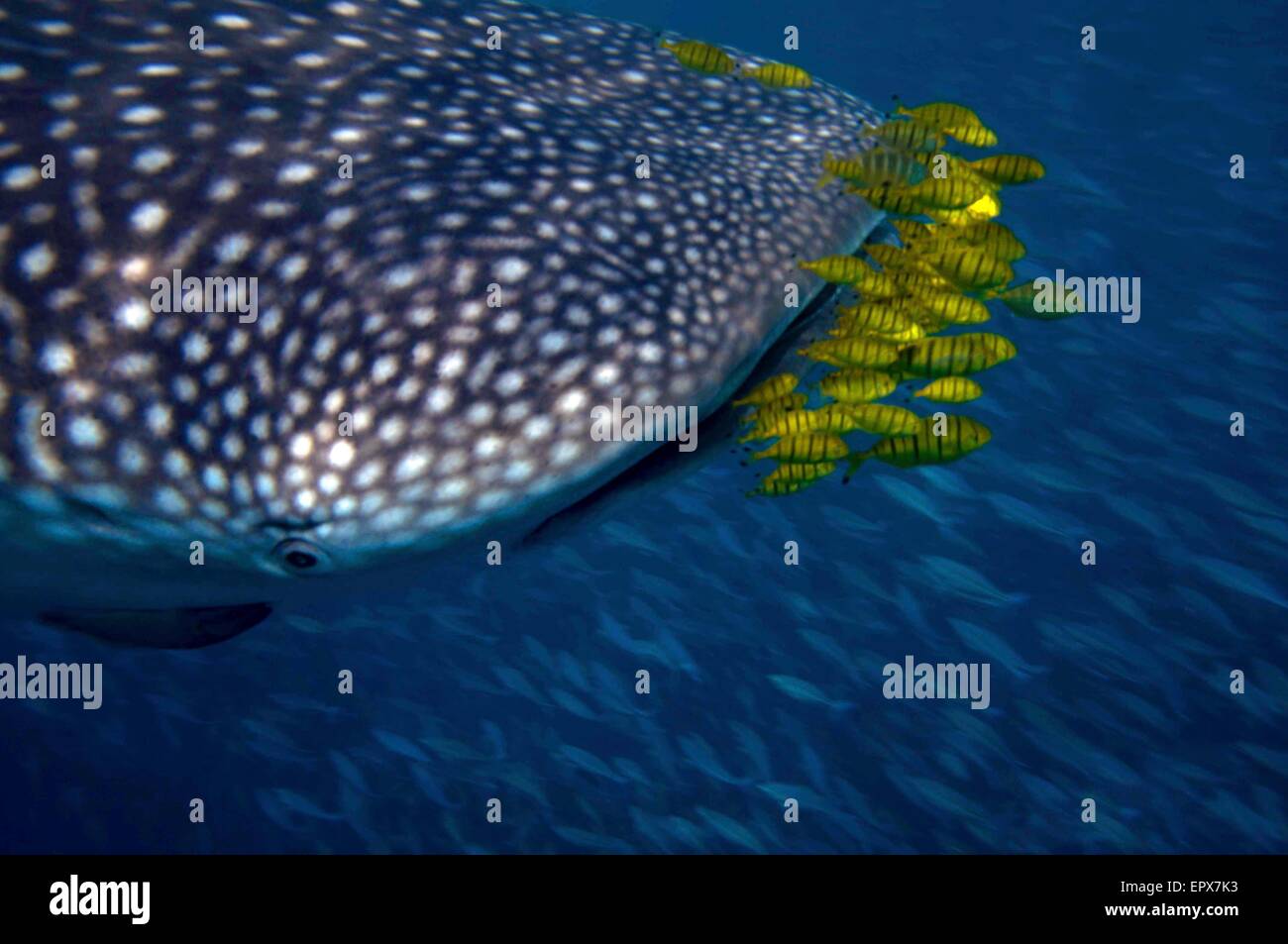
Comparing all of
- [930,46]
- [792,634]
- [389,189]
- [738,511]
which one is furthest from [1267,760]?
[930,46]

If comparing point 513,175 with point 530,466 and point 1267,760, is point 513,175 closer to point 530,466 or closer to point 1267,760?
point 530,466

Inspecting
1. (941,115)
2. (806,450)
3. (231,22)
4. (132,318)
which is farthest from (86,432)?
(941,115)

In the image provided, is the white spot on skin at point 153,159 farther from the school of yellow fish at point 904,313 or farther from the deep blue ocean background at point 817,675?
the deep blue ocean background at point 817,675

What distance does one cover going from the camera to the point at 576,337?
8.19 feet

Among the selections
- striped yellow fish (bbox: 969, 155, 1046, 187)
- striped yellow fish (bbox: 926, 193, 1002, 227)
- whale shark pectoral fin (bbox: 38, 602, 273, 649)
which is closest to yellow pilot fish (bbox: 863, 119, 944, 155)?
striped yellow fish (bbox: 926, 193, 1002, 227)

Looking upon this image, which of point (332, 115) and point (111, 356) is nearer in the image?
point (111, 356)

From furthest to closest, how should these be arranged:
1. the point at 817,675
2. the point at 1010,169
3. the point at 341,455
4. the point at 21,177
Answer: the point at 817,675, the point at 1010,169, the point at 21,177, the point at 341,455

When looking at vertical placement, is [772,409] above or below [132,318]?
below

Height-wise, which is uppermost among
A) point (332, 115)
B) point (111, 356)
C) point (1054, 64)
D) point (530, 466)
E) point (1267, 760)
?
point (1054, 64)

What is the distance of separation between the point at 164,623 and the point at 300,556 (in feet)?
4.11

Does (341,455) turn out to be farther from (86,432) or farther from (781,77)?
(781,77)

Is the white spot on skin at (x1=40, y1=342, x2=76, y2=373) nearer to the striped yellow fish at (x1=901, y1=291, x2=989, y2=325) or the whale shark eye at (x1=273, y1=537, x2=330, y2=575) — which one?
the whale shark eye at (x1=273, y1=537, x2=330, y2=575)

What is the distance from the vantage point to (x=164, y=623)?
3537 mm

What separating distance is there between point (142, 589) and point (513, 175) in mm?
1725
